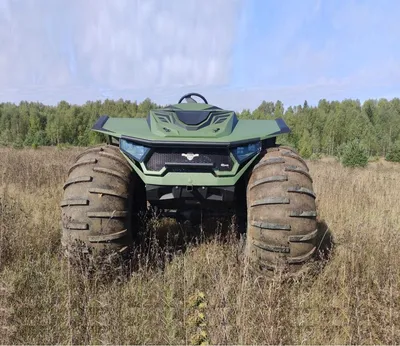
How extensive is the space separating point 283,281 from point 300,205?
2.04 feet

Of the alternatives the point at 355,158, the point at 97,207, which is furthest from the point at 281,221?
the point at 355,158

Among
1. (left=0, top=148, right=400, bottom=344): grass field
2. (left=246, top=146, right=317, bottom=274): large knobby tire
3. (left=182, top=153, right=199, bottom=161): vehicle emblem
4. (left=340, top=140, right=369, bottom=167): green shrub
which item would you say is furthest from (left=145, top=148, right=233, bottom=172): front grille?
(left=340, top=140, right=369, bottom=167): green shrub

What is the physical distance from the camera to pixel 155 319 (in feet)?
8.73

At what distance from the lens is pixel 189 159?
2986 millimetres

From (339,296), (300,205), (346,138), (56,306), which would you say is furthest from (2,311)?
(346,138)

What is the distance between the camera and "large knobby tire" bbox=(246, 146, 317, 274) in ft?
9.09

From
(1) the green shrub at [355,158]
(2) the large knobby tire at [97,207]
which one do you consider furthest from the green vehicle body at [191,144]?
(1) the green shrub at [355,158]

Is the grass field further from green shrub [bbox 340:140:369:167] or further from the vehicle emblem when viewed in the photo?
green shrub [bbox 340:140:369:167]

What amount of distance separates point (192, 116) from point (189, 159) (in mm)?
595

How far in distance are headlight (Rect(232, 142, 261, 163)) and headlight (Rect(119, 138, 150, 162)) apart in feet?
2.38

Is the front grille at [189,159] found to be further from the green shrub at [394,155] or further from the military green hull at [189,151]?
the green shrub at [394,155]

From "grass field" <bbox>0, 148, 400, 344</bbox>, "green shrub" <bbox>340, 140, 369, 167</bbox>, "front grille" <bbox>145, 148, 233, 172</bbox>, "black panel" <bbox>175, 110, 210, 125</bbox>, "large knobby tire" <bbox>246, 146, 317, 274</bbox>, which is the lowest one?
"grass field" <bbox>0, 148, 400, 344</bbox>

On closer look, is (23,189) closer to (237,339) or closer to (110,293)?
(110,293)

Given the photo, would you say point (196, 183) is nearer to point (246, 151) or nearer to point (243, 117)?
point (246, 151)
